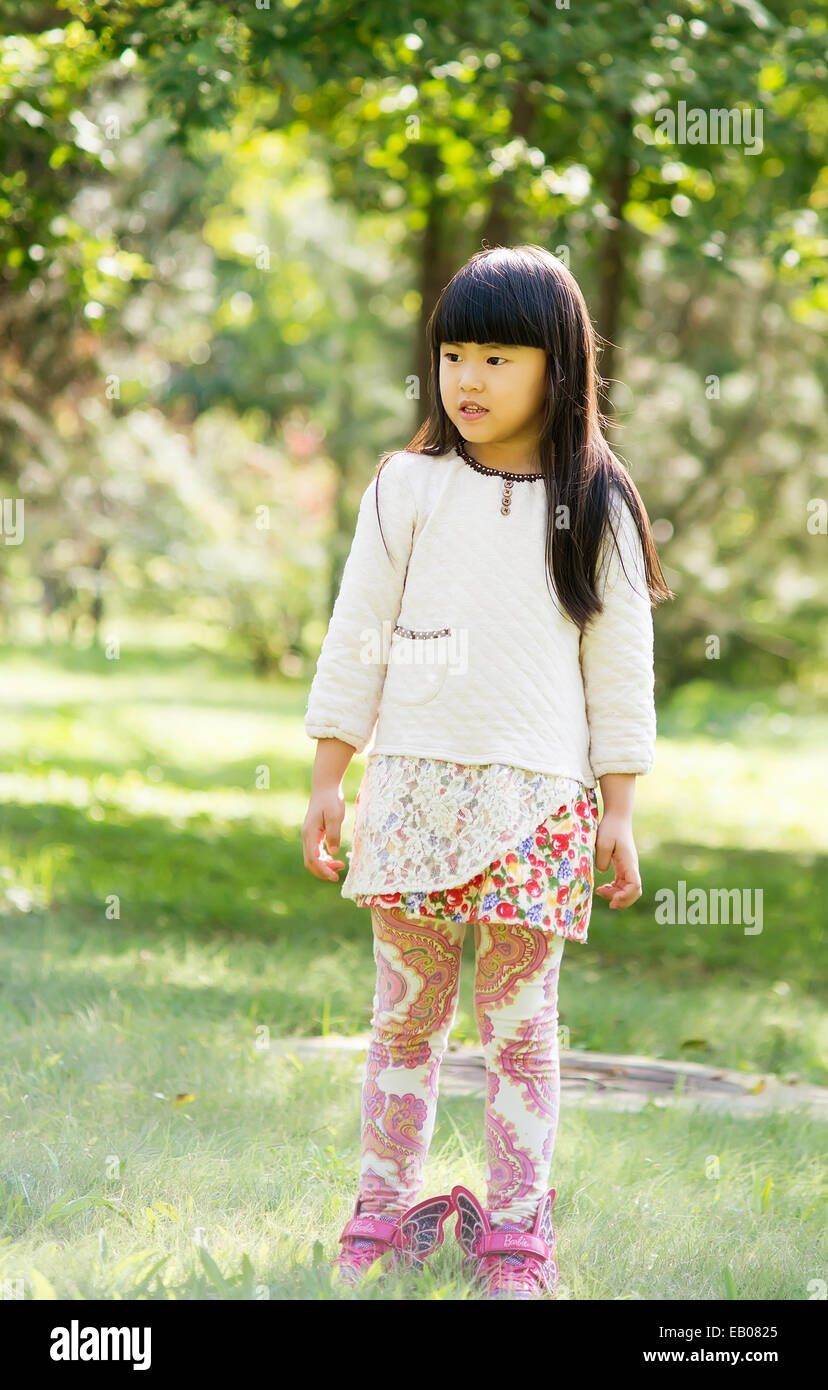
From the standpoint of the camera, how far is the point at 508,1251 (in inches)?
98.2

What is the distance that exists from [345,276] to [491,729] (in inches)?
629

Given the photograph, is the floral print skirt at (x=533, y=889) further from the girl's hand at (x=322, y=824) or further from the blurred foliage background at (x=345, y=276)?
the blurred foliage background at (x=345, y=276)

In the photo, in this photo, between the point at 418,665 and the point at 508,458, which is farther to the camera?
the point at 508,458

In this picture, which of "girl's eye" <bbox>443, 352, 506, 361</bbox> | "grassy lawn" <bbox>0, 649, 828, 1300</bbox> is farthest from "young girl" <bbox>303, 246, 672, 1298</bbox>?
"grassy lawn" <bbox>0, 649, 828, 1300</bbox>

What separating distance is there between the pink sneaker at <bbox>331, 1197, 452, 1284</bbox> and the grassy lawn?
0.05 metres

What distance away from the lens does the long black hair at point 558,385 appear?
8.47 feet

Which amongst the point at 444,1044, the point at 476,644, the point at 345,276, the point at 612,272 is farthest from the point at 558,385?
the point at 345,276

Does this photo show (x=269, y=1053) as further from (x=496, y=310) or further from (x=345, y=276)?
(x=345, y=276)

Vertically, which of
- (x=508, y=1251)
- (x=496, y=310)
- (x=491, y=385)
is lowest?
(x=508, y=1251)

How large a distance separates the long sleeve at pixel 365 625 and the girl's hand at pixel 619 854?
18.5 inches

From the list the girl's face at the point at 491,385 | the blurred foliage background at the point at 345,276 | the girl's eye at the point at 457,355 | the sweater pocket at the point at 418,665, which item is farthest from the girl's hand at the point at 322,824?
the blurred foliage background at the point at 345,276

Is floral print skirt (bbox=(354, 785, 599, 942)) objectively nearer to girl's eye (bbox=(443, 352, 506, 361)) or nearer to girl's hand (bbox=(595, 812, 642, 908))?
girl's hand (bbox=(595, 812, 642, 908))
